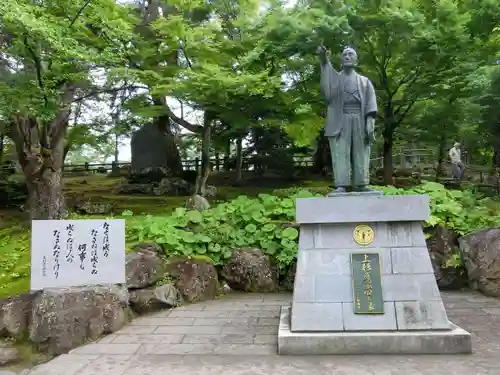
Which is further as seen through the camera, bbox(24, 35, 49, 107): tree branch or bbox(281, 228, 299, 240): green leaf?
bbox(281, 228, 299, 240): green leaf

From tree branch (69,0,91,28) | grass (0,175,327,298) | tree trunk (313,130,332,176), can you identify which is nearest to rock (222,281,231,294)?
grass (0,175,327,298)

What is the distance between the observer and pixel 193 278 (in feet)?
23.6

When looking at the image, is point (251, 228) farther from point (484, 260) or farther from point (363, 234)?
point (484, 260)

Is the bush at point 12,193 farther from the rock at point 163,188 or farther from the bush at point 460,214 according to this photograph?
the bush at point 460,214

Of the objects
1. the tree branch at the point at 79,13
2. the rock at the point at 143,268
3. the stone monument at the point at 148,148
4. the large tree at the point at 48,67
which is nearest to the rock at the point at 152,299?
the rock at the point at 143,268

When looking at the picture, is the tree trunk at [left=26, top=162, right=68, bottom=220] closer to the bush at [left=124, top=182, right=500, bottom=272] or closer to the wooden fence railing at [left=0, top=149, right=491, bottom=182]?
the bush at [left=124, top=182, right=500, bottom=272]

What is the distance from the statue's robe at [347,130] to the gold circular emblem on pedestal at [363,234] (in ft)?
2.34

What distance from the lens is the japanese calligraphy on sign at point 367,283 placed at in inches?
186

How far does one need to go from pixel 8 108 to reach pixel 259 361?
20.5ft

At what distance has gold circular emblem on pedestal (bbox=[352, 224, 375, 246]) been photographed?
497 centimetres

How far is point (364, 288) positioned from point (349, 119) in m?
2.20

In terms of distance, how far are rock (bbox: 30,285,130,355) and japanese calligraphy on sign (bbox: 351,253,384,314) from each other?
129 inches

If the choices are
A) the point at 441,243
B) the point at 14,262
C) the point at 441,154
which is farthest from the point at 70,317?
the point at 441,154

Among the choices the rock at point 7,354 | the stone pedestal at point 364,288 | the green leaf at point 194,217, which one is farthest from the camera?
the green leaf at point 194,217
